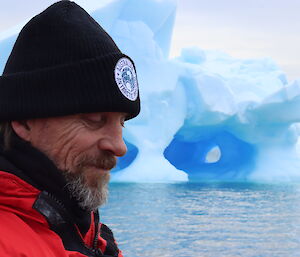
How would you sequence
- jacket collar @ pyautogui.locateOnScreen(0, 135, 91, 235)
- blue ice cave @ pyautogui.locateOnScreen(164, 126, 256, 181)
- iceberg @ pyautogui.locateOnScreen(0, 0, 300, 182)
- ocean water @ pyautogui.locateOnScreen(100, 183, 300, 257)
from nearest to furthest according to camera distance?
jacket collar @ pyautogui.locateOnScreen(0, 135, 91, 235) → ocean water @ pyautogui.locateOnScreen(100, 183, 300, 257) → iceberg @ pyautogui.locateOnScreen(0, 0, 300, 182) → blue ice cave @ pyautogui.locateOnScreen(164, 126, 256, 181)

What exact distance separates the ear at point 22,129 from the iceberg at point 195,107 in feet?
33.7

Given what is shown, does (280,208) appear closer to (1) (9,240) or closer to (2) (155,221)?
(2) (155,221)

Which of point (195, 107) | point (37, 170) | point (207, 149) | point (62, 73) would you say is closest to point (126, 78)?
point (62, 73)

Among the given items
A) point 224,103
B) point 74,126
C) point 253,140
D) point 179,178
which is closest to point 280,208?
point 179,178

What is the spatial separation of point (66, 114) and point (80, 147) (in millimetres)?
58

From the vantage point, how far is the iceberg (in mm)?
12602

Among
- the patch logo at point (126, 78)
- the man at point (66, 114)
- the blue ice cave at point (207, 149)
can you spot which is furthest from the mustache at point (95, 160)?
the blue ice cave at point (207, 149)

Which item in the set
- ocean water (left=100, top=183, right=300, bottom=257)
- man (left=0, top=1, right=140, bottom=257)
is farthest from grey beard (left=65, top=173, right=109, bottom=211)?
ocean water (left=100, top=183, right=300, bottom=257)

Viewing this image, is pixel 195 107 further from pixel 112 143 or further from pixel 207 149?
pixel 112 143

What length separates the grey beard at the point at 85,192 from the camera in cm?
78

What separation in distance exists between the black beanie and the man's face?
0.02 metres

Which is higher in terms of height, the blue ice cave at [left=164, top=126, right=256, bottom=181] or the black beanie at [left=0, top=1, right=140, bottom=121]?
the black beanie at [left=0, top=1, right=140, bottom=121]

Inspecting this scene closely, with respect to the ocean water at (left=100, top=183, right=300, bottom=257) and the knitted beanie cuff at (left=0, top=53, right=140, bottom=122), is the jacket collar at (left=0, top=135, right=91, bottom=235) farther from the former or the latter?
the ocean water at (left=100, top=183, right=300, bottom=257)

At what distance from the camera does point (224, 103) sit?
1354 cm
